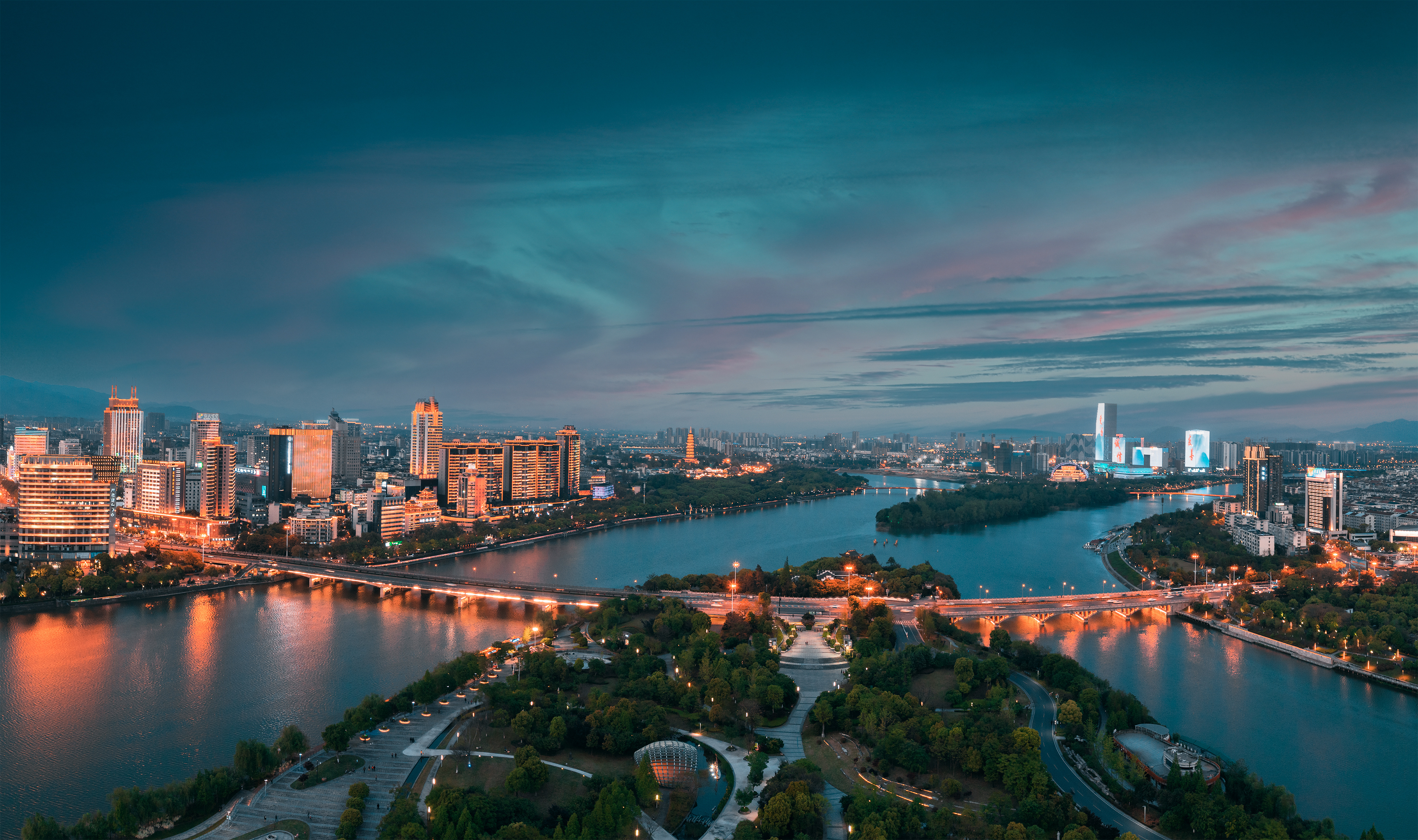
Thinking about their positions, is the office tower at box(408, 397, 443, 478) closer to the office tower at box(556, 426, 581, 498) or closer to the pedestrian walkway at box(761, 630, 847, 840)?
the office tower at box(556, 426, 581, 498)

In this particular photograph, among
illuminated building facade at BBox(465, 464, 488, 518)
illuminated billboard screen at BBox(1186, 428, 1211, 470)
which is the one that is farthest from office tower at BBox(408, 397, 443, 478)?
illuminated billboard screen at BBox(1186, 428, 1211, 470)

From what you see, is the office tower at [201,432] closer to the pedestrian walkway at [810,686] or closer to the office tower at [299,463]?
the office tower at [299,463]

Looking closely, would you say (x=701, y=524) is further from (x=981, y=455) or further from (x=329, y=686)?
(x=981, y=455)

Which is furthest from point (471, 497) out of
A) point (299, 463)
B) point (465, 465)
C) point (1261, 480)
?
point (1261, 480)

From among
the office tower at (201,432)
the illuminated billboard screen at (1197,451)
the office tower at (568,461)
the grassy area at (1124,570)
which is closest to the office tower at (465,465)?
the office tower at (568,461)

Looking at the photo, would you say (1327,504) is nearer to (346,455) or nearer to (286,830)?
(286,830)

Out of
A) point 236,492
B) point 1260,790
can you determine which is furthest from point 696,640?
point 236,492

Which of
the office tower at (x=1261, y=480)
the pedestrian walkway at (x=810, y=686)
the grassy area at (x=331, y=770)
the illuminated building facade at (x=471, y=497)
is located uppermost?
the office tower at (x=1261, y=480)
